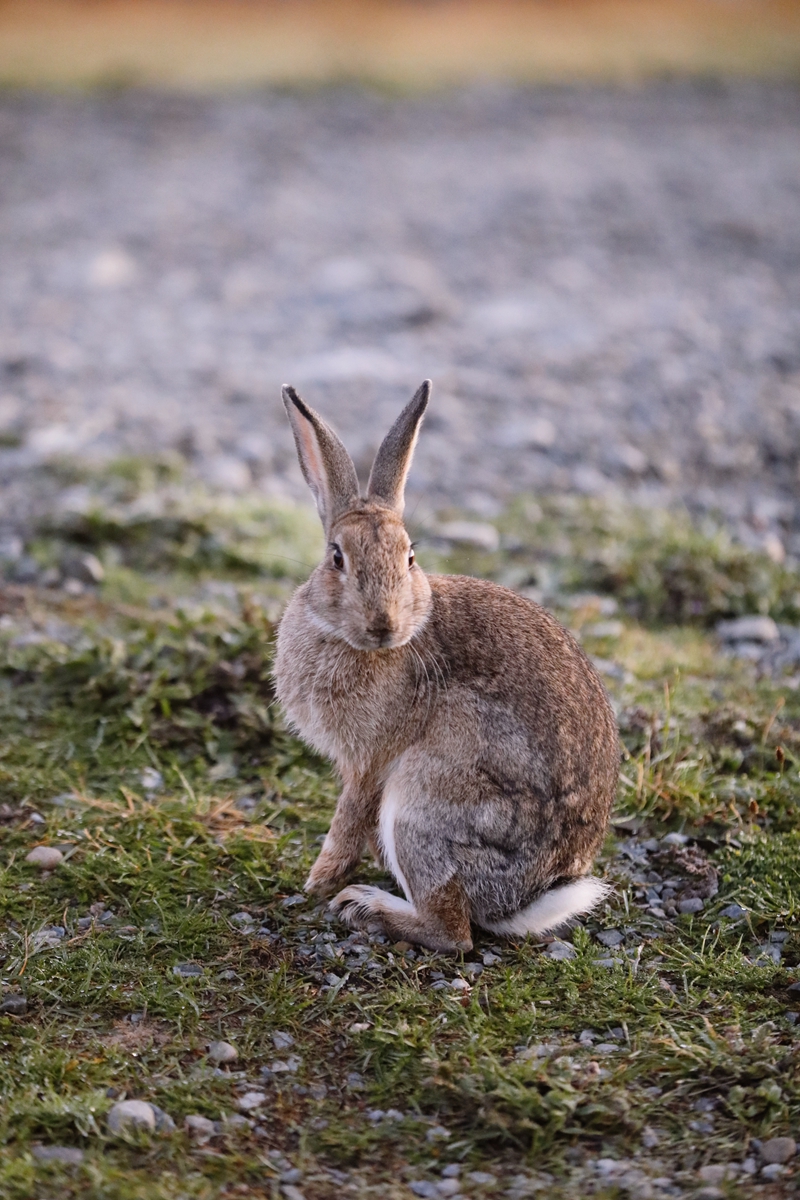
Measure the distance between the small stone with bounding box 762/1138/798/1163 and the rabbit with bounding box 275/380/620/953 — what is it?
1015 mm

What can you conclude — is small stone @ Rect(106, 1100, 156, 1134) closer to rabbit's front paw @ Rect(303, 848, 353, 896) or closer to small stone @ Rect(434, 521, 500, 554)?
rabbit's front paw @ Rect(303, 848, 353, 896)

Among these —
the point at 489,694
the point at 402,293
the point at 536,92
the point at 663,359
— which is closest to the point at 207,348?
the point at 402,293

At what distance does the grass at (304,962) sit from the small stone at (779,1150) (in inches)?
2.2

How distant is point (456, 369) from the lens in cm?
941

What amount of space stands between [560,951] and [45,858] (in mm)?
1677

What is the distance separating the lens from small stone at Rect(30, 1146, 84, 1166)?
3.24 m

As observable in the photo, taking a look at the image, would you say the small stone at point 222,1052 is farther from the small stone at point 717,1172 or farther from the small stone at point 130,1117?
the small stone at point 717,1172

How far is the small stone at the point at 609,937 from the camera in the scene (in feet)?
14.2

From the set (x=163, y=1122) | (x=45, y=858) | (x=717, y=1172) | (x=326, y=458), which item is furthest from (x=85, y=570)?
(x=717, y=1172)

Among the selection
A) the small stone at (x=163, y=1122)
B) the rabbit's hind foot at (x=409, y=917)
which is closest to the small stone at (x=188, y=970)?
the rabbit's hind foot at (x=409, y=917)

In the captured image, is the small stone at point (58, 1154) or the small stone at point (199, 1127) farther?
the small stone at point (199, 1127)

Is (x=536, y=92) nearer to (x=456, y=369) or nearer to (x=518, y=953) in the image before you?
(x=456, y=369)

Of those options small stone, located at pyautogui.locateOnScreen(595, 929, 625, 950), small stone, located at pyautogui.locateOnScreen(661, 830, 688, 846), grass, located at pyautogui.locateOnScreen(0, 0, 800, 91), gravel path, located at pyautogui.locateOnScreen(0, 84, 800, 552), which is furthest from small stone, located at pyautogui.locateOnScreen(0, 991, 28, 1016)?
grass, located at pyautogui.locateOnScreen(0, 0, 800, 91)

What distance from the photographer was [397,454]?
4.54 metres
